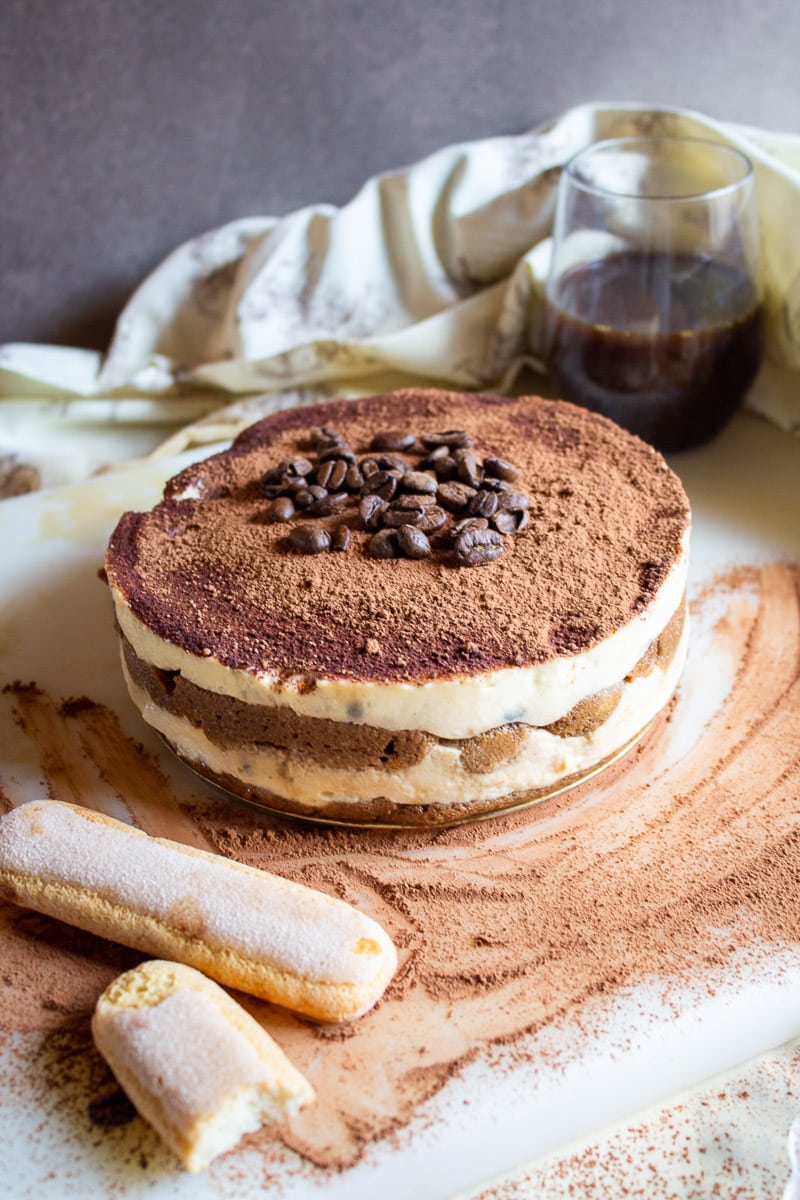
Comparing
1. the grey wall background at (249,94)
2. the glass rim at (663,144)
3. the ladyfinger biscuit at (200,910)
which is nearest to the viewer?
the ladyfinger biscuit at (200,910)

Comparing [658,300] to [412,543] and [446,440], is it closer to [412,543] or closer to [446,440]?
[446,440]

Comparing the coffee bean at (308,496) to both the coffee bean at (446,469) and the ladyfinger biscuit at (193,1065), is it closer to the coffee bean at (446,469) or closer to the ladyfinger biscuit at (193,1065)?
the coffee bean at (446,469)

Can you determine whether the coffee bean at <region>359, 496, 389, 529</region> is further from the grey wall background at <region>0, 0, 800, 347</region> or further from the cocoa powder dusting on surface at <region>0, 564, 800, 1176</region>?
the grey wall background at <region>0, 0, 800, 347</region>

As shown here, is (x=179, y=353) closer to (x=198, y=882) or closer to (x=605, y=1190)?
(x=198, y=882)

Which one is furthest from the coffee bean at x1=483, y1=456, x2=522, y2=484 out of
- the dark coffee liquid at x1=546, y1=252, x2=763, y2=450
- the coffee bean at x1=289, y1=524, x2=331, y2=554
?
the dark coffee liquid at x1=546, y1=252, x2=763, y2=450

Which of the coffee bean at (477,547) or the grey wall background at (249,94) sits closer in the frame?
the coffee bean at (477,547)

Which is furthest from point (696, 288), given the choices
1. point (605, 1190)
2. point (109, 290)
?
point (605, 1190)

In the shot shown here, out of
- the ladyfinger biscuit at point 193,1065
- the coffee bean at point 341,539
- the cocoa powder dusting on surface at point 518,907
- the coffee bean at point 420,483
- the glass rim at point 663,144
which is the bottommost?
the cocoa powder dusting on surface at point 518,907

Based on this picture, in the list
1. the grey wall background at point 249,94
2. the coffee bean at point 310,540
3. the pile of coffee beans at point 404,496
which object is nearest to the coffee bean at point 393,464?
the pile of coffee beans at point 404,496
